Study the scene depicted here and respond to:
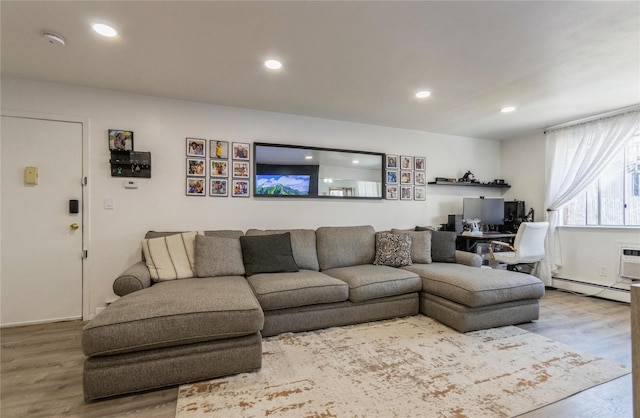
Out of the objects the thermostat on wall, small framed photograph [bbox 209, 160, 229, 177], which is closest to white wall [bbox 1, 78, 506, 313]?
the thermostat on wall

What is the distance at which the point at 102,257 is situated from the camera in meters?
2.99

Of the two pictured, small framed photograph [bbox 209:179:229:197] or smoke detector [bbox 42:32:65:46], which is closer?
smoke detector [bbox 42:32:65:46]

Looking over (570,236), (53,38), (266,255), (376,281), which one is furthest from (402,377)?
(570,236)

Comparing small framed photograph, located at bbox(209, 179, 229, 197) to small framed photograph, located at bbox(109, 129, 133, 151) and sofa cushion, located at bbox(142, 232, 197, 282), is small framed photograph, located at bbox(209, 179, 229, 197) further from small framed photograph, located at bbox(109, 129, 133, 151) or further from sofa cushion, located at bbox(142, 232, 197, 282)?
small framed photograph, located at bbox(109, 129, 133, 151)

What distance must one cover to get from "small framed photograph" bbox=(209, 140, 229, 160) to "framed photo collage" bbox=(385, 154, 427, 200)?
2208mm

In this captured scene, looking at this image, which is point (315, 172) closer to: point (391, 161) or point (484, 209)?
point (391, 161)

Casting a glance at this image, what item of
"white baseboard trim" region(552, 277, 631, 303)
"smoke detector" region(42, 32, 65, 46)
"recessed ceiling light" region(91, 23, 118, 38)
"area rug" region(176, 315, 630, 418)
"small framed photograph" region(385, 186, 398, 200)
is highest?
"recessed ceiling light" region(91, 23, 118, 38)

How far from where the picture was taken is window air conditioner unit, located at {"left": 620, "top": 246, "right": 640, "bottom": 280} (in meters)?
3.41

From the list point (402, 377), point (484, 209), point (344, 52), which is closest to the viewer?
point (402, 377)

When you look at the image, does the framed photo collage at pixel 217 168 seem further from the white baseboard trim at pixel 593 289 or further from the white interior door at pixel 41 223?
the white baseboard trim at pixel 593 289

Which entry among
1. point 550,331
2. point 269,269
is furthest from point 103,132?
point 550,331

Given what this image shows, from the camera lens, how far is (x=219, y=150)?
3383 mm

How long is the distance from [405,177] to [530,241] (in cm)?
179

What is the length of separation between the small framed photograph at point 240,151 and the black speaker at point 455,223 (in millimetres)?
3029
